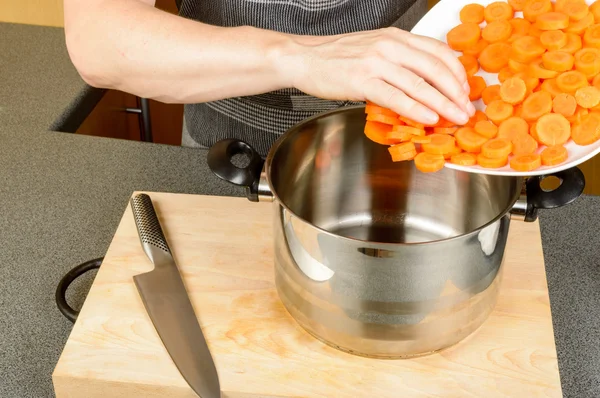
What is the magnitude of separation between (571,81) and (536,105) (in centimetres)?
5

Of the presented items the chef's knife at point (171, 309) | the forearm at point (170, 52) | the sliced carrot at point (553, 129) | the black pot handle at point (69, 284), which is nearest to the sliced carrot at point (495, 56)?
the sliced carrot at point (553, 129)

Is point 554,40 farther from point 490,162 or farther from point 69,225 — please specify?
point 69,225

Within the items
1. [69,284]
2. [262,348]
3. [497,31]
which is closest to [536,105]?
[497,31]

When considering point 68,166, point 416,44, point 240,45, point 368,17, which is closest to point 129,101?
point 68,166

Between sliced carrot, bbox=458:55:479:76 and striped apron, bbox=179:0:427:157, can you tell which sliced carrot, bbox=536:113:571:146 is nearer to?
sliced carrot, bbox=458:55:479:76

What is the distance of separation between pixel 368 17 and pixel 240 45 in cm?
34

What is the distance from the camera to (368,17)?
1.11 metres

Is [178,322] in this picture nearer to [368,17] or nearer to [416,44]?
[416,44]

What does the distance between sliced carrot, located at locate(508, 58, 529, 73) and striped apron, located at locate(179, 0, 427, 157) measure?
0.34m

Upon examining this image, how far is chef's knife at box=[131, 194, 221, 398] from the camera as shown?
776 mm

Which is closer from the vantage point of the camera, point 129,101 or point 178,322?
point 178,322

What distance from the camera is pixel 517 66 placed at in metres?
0.82

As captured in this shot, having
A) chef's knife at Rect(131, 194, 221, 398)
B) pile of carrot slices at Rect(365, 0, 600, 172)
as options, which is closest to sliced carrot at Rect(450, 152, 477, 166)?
pile of carrot slices at Rect(365, 0, 600, 172)

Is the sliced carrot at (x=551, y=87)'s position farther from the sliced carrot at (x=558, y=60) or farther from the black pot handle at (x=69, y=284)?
the black pot handle at (x=69, y=284)
